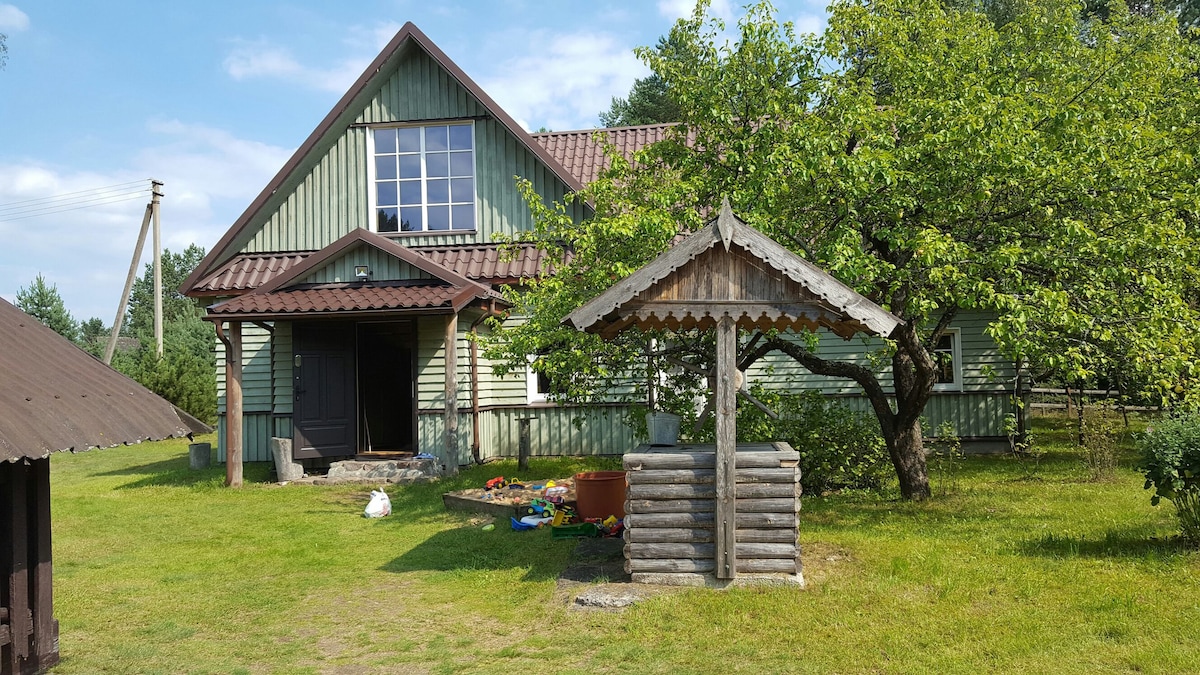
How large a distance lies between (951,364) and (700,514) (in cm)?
1114

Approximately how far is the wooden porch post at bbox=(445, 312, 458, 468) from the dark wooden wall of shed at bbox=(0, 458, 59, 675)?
8538mm

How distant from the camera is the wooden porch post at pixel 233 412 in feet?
47.5

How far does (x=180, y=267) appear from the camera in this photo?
209ft

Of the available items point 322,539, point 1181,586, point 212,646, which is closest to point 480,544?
point 322,539

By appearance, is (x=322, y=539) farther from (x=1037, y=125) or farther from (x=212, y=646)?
(x=1037, y=125)

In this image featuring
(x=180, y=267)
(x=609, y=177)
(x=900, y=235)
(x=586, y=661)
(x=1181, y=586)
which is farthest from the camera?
(x=180, y=267)

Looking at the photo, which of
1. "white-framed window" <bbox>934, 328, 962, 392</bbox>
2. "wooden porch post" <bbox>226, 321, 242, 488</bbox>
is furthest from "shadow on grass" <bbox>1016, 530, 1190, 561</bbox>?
"wooden porch post" <bbox>226, 321, 242, 488</bbox>

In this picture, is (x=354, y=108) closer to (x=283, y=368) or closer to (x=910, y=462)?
(x=283, y=368)

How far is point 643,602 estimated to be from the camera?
274 inches

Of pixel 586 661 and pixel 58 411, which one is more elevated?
pixel 58 411

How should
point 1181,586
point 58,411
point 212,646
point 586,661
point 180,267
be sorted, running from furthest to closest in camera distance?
point 180,267, point 1181,586, point 212,646, point 586,661, point 58,411

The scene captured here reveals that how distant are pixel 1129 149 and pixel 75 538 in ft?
40.4

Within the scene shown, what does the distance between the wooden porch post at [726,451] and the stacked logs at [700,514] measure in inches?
3.5

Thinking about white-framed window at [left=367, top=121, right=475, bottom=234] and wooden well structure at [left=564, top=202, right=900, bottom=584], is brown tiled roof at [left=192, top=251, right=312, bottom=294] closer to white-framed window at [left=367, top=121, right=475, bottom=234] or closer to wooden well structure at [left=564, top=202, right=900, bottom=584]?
white-framed window at [left=367, top=121, right=475, bottom=234]
